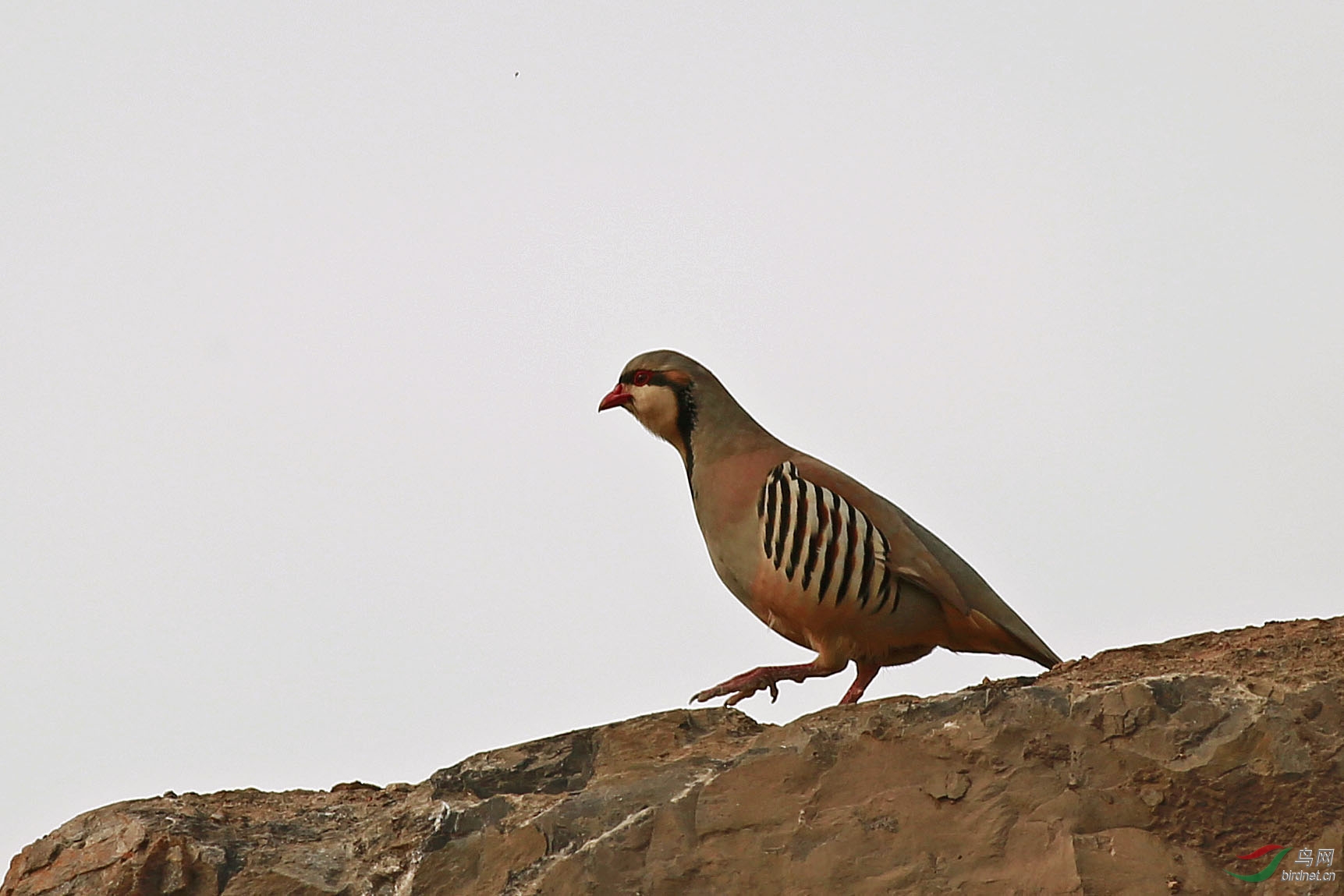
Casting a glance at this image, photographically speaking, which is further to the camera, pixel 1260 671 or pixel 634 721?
pixel 634 721

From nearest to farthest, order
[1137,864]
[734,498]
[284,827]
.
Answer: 1. [1137,864]
2. [284,827]
3. [734,498]

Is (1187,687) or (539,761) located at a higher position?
(539,761)

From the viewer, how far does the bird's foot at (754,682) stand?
571 cm

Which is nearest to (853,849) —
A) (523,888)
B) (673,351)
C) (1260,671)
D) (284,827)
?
(523,888)

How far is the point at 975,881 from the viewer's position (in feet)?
13.4

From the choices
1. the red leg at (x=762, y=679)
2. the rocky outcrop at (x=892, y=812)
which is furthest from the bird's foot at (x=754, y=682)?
the rocky outcrop at (x=892, y=812)

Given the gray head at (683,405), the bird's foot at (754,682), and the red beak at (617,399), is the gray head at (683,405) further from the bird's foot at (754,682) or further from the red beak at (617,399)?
the bird's foot at (754,682)

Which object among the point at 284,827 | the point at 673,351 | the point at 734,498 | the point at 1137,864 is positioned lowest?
the point at 1137,864

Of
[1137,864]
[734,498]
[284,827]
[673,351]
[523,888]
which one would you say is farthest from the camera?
[673,351]

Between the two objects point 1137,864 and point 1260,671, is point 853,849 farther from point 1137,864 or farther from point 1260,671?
point 1260,671

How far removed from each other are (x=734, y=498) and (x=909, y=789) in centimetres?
206

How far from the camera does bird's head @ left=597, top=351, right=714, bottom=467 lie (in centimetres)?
650
